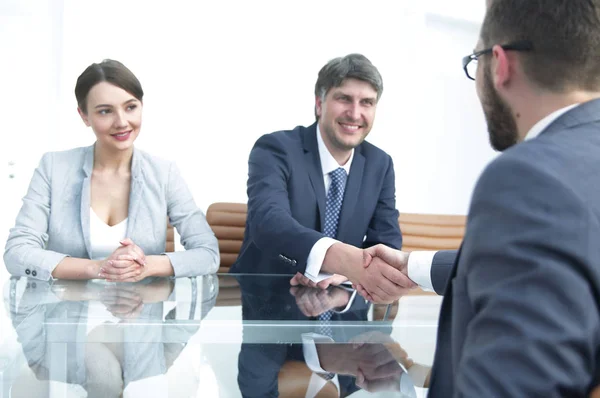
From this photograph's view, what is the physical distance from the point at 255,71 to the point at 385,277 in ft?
11.9

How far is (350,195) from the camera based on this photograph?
3.04 m

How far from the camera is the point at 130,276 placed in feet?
7.93

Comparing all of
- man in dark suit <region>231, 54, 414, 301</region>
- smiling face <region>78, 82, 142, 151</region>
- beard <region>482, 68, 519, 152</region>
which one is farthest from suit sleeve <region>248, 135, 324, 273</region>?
beard <region>482, 68, 519, 152</region>

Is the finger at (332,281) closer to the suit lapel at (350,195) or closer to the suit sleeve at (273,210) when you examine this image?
the suit sleeve at (273,210)

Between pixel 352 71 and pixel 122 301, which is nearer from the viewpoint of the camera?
pixel 122 301

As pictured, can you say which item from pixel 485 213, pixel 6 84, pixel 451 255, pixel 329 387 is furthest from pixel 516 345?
pixel 6 84

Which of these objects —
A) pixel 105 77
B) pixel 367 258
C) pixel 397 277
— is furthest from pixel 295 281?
pixel 105 77

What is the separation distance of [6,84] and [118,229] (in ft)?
8.99

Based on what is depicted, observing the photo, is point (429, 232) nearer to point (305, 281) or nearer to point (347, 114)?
point (347, 114)

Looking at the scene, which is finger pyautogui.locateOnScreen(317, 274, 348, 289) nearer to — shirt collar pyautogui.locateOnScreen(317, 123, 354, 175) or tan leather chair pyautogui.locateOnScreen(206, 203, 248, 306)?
shirt collar pyautogui.locateOnScreen(317, 123, 354, 175)

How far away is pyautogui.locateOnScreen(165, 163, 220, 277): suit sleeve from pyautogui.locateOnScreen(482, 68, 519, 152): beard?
1.73 meters

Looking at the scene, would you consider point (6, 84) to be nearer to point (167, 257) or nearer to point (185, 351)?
point (167, 257)

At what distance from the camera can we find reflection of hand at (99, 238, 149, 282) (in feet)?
7.86

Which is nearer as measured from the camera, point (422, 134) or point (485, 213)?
point (485, 213)
